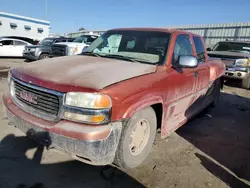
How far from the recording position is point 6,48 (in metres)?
14.3

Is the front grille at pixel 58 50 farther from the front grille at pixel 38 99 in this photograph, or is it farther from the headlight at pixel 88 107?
the headlight at pixel 88 107

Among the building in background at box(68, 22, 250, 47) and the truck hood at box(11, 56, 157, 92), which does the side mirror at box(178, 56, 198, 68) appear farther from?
the building in background at box(68, 22, 250, 47)

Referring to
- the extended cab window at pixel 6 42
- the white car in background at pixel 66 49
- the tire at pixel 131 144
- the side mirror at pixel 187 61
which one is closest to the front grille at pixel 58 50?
the white car in background at pixel 66 49

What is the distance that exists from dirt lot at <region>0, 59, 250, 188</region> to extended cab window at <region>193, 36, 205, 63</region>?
4.79 ft

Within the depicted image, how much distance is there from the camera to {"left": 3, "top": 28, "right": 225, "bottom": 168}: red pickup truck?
239 centimetres

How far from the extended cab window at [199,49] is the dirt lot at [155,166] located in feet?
4.79

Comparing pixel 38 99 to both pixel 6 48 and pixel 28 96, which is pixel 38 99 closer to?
pixel 28 96

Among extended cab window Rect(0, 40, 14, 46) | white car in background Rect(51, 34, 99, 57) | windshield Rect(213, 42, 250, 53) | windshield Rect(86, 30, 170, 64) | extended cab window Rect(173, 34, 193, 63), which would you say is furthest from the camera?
extended cab window Rect(0, 40, 14, 46)

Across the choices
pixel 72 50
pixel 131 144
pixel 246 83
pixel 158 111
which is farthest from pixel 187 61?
pixel 72 50

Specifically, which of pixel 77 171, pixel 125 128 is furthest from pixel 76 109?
pixel 77 171

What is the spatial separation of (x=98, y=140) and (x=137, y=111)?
24.3 inches

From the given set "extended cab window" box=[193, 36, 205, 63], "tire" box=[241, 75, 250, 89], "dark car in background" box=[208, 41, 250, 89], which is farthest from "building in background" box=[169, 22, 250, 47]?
"extended cab window" box=[193, 36, 205, 63]

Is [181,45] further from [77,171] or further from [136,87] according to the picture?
[77,171]

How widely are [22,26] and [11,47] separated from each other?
1706 cm
